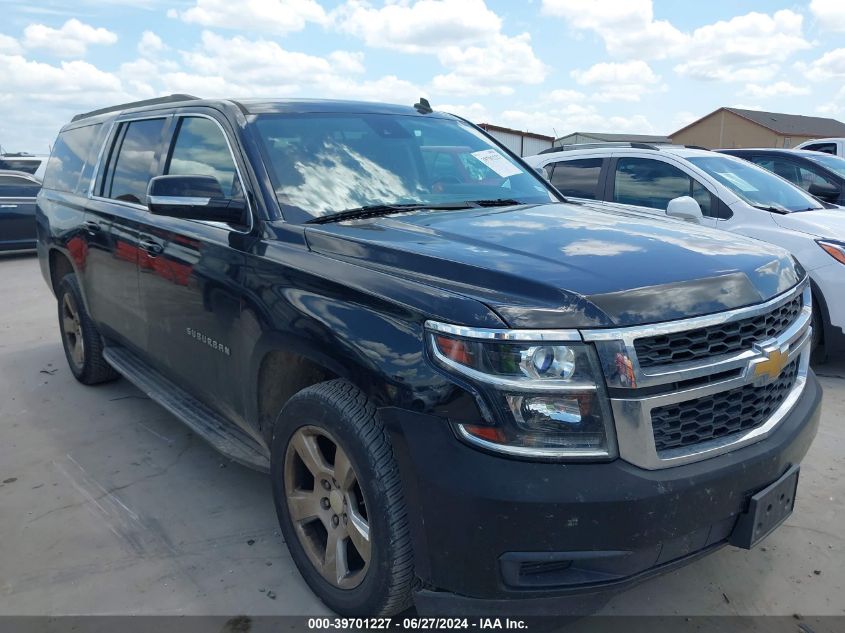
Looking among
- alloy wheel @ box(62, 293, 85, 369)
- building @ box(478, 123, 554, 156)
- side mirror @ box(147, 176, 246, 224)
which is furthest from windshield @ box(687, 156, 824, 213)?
building @ box(478, 123, 554, 156)

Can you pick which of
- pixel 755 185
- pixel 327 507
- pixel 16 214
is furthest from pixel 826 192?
pixel 16 214

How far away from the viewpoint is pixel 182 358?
356cm

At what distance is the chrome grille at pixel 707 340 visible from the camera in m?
2.03

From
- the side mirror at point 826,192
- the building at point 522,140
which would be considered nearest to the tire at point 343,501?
the side mirror at point 826,192

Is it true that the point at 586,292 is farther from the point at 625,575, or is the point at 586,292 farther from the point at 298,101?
the point at 298,101

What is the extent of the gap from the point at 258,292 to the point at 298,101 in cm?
119

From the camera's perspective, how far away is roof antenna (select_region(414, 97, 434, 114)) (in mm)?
4082

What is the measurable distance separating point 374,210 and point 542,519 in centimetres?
160

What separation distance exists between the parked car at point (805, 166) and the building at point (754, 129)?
52.9 m

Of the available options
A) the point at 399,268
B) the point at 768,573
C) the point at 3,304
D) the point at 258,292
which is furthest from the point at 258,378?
the point at 3,304

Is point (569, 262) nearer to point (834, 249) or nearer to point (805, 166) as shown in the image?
point (834, 249)

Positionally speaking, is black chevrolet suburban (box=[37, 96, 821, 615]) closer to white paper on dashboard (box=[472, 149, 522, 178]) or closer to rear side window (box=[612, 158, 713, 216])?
white paper on dashboard (box=[472, 149, 522, 178])

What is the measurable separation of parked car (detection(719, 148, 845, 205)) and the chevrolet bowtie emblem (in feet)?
22.7

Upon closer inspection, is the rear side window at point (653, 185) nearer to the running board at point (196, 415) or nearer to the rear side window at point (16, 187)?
the running board at point (196, 415)
